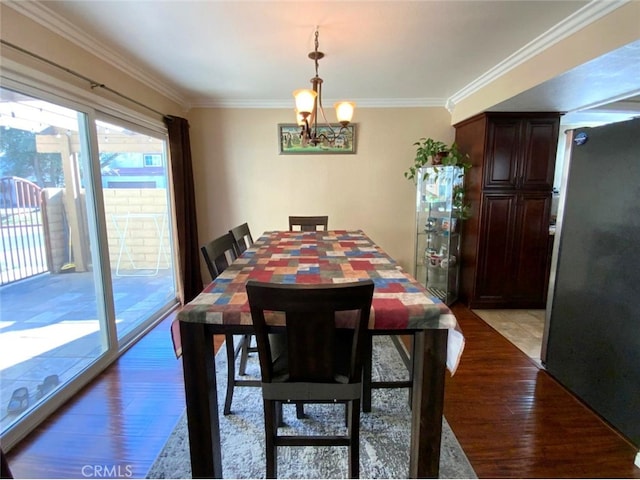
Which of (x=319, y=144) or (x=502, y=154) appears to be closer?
(x=502, y=154)

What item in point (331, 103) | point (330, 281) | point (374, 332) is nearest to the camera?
point (374, 332)

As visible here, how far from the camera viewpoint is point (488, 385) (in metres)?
2.07

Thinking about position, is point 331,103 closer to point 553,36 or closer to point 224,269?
point 553,36

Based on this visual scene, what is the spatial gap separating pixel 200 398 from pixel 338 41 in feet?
7.52

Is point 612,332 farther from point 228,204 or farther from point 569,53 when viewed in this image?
point 228,204

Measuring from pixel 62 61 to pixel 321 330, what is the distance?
233 centimetres

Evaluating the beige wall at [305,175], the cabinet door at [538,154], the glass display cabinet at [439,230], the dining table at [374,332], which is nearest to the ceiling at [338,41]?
the cabinet door at [538,154]

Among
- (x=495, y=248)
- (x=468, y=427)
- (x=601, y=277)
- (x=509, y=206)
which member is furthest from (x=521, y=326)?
(x=468, y=427)

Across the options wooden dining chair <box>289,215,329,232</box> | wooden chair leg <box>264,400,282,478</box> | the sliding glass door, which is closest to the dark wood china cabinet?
wooden dining chair <box>289,215,329,232</box>

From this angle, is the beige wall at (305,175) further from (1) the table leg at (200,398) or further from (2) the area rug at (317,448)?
(1) the table leg at (200,398)

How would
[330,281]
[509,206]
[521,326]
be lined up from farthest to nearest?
[509,206], [521,326], [330,281]

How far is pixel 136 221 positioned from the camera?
3055 mm

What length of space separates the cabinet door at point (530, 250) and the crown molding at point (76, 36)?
12.4 feet

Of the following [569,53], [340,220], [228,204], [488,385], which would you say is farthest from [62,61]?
[488,385]
